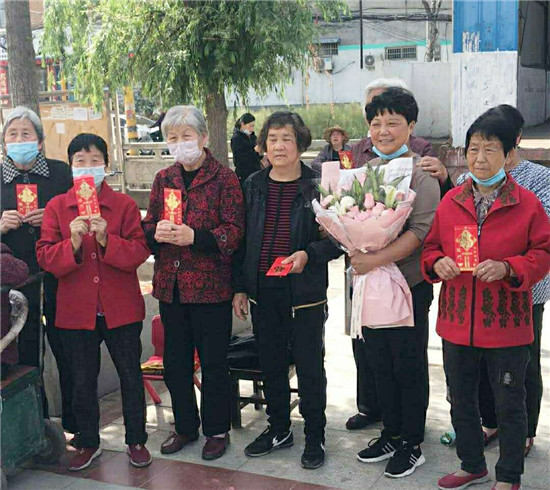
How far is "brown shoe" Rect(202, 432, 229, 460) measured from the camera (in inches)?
176

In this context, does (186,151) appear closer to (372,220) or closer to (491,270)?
(372,220)

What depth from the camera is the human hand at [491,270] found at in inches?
137

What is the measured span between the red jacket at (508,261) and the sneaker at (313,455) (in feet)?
3.63

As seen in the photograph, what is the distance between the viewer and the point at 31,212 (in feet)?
14.8

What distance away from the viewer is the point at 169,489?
4.16m

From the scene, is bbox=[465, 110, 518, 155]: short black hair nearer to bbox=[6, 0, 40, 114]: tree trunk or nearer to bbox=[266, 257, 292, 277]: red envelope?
bbox=[266, 257, 292, 277]: red envelope

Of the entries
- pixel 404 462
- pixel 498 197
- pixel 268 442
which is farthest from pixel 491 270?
pixel 268 442

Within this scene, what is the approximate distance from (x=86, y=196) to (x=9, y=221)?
2.10 ft

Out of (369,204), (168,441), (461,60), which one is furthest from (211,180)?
(461,60)

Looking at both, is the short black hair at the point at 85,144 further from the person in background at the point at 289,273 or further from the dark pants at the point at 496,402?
the dark pants at the point at 496,402

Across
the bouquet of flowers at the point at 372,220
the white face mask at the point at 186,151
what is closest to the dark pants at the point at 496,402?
the bouquet of flowers at the point at 372,220

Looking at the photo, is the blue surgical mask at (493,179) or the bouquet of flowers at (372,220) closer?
the blue surgical mask at (493,179)

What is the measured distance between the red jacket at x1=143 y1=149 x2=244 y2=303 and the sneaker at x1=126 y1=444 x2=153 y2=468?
2.91ft

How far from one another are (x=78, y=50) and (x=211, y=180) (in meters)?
6.70
